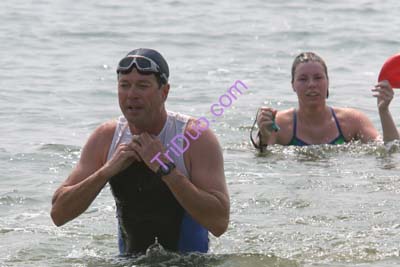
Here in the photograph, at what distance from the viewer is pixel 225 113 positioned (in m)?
14.2

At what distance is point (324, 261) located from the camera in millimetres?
7637

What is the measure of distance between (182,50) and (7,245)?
11.7 metres

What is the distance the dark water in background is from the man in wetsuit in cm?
25

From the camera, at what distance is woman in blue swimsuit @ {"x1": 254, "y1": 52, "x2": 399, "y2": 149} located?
11406 mm

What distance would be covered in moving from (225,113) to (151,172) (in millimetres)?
7514

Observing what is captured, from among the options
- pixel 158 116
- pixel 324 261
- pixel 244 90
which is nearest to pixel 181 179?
pixel 158 116

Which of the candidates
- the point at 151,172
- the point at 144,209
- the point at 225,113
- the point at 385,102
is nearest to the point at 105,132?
the point at 151,172

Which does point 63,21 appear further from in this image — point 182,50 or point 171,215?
point 171,215

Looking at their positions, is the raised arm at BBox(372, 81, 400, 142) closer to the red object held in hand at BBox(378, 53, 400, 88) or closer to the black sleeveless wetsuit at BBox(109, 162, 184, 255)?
the red object held in hand at BBox(378, 53, 400, 88)

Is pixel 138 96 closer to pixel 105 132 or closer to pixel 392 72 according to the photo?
pixel 105 132

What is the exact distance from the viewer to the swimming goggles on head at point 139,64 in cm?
648

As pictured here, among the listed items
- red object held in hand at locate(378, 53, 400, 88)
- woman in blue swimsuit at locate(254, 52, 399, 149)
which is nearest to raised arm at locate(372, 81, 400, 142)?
woman in blue swimsuit at locate(254, 52, 399, 149)

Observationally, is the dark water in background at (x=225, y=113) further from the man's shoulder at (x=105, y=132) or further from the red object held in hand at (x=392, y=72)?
the man's shoulder at (x=105, y=132)

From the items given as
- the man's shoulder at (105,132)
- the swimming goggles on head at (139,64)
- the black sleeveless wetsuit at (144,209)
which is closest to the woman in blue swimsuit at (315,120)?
the black sleeveless wetsuit at (144,209)
